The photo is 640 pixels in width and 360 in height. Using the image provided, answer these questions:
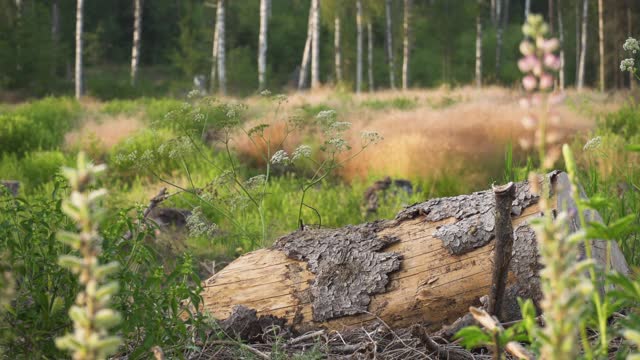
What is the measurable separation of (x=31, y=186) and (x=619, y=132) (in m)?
7.46

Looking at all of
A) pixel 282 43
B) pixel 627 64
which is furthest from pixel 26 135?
pixel 282 43

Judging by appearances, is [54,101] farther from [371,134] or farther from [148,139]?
[371,134]

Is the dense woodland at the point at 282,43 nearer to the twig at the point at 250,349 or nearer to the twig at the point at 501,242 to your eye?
the twig at the point at 250,349

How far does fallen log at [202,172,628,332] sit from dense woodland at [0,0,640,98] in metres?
21.1

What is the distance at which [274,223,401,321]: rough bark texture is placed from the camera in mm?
3342

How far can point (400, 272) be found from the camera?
336cm

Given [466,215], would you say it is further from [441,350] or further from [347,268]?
[441,350]

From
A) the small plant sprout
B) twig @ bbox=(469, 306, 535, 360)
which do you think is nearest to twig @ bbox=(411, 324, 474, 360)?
twig @ bbox=(469, 306, 535, 360)

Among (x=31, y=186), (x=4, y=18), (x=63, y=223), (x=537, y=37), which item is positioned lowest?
(x=31, y=186)

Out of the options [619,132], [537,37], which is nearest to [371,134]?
[537,37]

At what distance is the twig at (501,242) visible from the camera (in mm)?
2713

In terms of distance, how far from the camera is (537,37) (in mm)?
1288

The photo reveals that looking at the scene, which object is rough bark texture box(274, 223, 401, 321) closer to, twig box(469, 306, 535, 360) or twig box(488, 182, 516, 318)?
twig box(488, 182, 516, 318)

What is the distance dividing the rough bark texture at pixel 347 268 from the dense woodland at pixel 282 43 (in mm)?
21117
